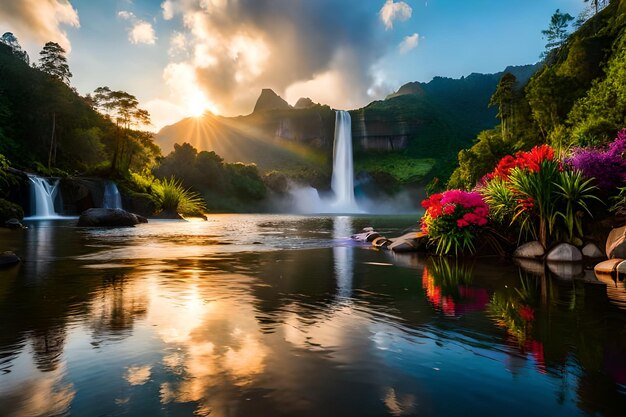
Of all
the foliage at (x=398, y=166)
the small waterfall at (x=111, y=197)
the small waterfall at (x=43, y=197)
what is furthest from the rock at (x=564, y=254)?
the foliage at (x=398, y=166)

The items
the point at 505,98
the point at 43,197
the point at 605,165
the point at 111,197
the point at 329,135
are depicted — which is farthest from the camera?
the point at 329,135

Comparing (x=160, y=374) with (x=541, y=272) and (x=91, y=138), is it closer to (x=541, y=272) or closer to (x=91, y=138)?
(x=541, y=272)

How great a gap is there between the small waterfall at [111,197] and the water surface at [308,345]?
36013mm

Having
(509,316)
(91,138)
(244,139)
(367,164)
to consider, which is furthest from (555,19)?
(244,139)

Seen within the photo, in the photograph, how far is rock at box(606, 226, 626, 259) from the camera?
10.6m

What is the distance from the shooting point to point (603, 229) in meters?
12.3

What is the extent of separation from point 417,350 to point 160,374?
102 inches

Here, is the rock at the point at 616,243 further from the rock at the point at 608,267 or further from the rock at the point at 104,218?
the rock at the point at 104,218

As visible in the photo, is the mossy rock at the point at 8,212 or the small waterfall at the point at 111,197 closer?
the mossy rock at the point at 8,212

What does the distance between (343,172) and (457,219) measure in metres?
97.8

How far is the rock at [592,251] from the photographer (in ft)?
39.2

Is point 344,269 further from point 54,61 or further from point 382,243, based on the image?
point 54,61

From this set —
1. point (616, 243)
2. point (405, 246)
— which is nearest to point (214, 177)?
point (405, 246)

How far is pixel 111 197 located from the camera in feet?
141
